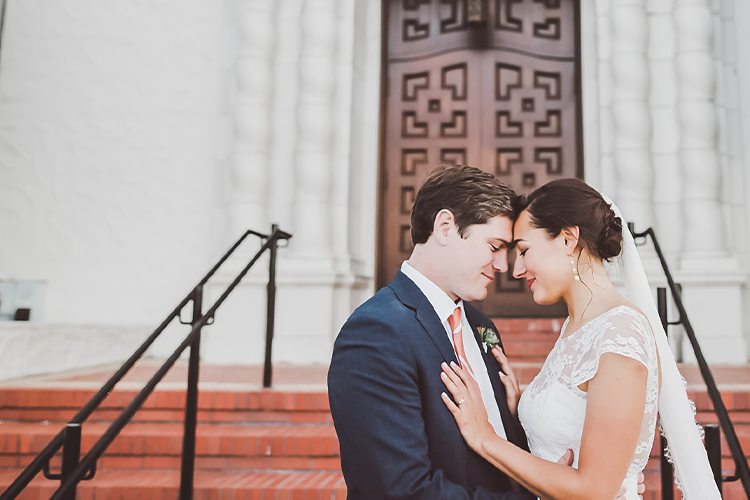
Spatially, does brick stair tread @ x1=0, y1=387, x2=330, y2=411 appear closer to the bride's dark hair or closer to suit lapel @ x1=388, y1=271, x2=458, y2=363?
suit lapel @ x1=388, y1=271, x2=458, y2=363

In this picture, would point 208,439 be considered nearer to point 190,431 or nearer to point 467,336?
point 190,431

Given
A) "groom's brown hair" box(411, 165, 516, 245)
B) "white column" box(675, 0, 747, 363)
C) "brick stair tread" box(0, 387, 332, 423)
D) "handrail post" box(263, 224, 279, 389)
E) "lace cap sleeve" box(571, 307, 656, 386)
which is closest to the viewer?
"lace cap sleeve" box(571, 307, 656, 386)

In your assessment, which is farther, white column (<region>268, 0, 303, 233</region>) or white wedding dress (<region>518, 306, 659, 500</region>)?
white column (<region>268, 0, 303, 233</region>)

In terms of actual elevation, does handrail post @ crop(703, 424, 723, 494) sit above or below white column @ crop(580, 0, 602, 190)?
below

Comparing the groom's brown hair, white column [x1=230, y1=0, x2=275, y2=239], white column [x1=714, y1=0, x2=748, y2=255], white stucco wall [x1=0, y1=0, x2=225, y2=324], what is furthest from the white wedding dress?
white stucco wall [x1=0, y1=0, x2=225, y2=324]

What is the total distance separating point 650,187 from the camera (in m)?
5.02

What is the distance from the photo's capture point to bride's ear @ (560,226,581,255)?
5.40 feet

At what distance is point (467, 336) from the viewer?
1.78m

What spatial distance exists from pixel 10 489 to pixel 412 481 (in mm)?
1261

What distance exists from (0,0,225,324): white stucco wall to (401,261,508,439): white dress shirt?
4.41 meters

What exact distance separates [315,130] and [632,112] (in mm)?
3155

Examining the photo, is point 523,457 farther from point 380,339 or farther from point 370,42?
point 370,42

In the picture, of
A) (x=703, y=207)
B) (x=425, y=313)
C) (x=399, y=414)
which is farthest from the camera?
(x=703, y=207)

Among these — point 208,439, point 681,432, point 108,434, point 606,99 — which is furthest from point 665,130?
point 108,434
